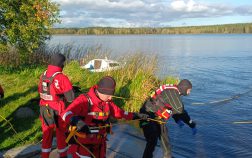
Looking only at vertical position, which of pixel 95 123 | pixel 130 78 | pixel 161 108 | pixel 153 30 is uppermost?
pixel 153 30

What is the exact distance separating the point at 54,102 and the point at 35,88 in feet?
22.8

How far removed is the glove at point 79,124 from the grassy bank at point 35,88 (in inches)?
153

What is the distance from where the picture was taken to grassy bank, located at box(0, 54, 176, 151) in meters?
8.45

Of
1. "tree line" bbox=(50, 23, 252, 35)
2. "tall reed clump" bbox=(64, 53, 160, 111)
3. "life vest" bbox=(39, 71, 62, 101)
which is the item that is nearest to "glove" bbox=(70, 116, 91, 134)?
"life vest" bbox=(39, 71, 62, 101)

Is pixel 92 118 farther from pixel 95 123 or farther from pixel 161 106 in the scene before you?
pixel 161 106

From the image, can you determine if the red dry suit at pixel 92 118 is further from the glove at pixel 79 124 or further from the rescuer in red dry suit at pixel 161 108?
the rescuer in red dry suit at pixel 161 108

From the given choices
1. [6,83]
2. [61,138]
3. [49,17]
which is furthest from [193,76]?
[61,138]

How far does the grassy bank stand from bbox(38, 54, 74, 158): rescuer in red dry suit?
1.98 m

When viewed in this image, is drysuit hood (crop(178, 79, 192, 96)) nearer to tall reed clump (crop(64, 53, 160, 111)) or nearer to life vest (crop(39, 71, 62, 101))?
life vest (crop(39, 71, 62, 101))

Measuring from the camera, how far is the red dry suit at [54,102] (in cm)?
586

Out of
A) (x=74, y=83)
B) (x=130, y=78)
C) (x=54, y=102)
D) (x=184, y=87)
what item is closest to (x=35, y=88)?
(x=74, y=83)

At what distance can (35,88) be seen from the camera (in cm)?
1262

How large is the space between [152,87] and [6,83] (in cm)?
604

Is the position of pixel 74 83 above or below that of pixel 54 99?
below
